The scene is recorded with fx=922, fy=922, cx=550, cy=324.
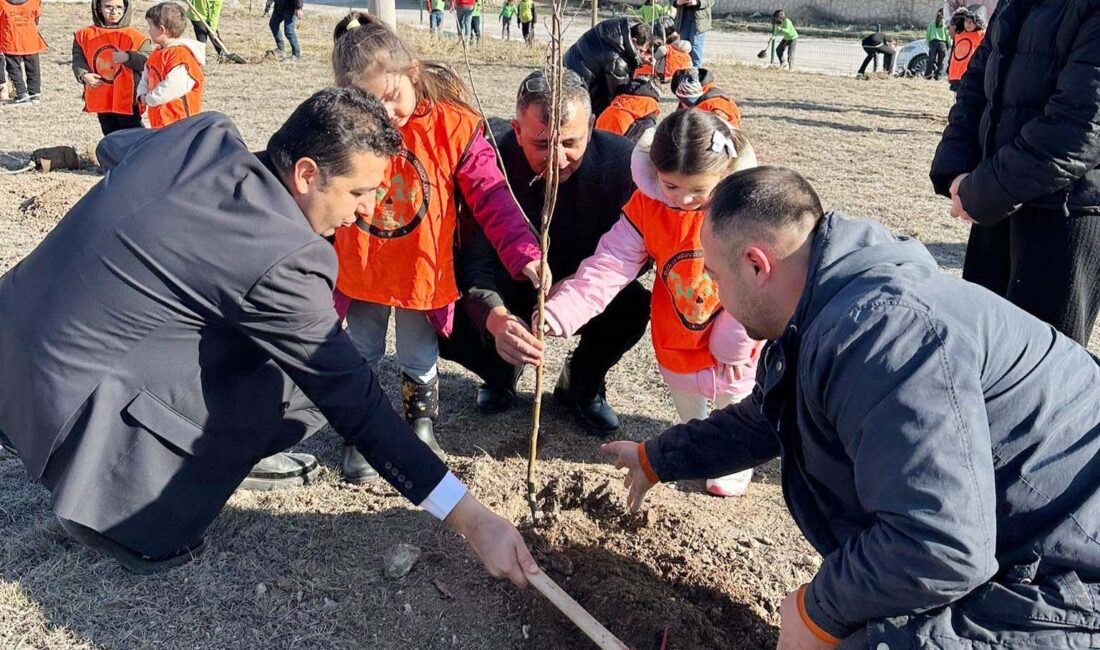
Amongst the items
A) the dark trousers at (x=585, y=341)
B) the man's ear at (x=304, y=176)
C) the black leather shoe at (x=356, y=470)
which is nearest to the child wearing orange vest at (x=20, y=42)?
the dark trousers at (x=585, y=341)

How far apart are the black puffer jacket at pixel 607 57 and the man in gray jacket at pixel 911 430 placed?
3.84 meters

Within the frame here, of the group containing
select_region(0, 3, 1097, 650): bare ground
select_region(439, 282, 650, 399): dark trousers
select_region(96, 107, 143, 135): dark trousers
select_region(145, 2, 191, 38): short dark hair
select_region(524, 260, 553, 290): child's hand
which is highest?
select_region(145, 2, 191, 38): short dark hair

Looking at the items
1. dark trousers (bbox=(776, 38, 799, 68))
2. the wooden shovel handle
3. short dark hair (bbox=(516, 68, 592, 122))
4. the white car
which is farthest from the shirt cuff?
dark trousers (bbox=(776, 38, 799, 68))

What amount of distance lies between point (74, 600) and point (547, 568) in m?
1.33

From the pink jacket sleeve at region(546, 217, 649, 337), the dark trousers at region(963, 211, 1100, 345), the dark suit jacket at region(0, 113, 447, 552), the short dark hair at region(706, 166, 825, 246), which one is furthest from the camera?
the pink jacket sleeve at region(546, 217, 649, 337)

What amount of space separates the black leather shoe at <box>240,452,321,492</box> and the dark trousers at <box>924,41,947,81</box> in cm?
1701

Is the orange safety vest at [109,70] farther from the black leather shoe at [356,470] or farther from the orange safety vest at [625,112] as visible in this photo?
the black leather shoe at [356,470]

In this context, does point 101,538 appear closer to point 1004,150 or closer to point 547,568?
point 547,568

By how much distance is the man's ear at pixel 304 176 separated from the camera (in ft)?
7.62

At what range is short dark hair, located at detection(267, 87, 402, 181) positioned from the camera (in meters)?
2.29

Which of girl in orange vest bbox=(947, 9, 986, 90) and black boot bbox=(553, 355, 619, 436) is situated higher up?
girl in orange vest bbox=(947, 9, 986, 90)

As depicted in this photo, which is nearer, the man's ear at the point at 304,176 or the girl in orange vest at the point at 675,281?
the man's ear at the point at 304,176

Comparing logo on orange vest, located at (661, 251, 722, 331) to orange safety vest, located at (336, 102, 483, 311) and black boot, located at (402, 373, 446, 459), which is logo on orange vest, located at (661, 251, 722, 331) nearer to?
orange safety vest, located at (336, 102, 483, 311)

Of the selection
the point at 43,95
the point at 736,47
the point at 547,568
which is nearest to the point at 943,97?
Result: the point at 736,47
